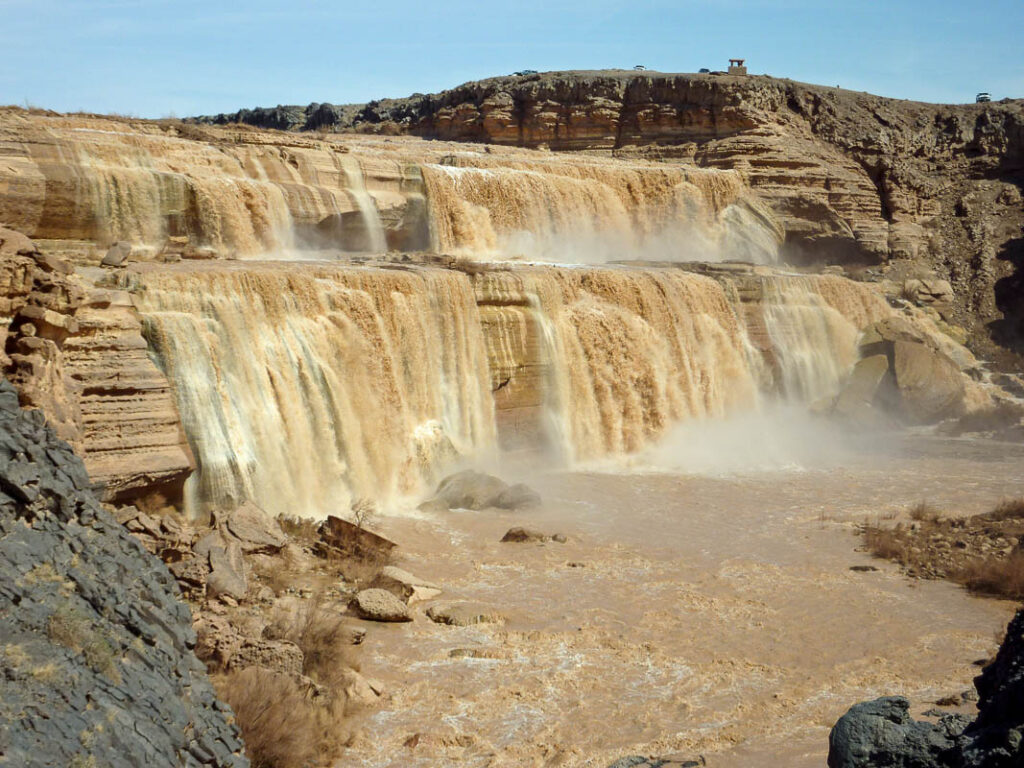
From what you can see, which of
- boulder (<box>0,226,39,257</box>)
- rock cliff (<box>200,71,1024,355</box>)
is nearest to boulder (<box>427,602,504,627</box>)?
boulder (<box>0,226,39,257</box>)

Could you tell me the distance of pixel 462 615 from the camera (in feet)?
31.6

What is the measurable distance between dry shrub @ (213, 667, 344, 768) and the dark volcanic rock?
655 millimetres

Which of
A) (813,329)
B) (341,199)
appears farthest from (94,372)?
(813,329)

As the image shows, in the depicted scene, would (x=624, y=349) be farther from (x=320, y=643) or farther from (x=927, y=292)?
(x=927, y=292)

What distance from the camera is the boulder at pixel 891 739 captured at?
15.6 feet

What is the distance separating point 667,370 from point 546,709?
12.2 m

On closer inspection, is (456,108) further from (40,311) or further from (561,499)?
(40,311)

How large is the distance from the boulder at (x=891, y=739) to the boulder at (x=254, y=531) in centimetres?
646

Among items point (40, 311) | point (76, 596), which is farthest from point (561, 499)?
point (76, 596)

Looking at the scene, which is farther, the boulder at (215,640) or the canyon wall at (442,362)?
Result: the canyon wall at (442,362)

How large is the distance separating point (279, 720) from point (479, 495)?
7.70 m

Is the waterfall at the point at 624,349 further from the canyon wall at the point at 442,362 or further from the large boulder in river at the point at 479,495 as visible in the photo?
the large boulder in river at the point at 479,495

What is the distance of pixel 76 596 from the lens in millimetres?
5066

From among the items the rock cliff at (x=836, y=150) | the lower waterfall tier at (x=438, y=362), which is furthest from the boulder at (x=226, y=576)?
the rock cliff at (x=836, y=150)
